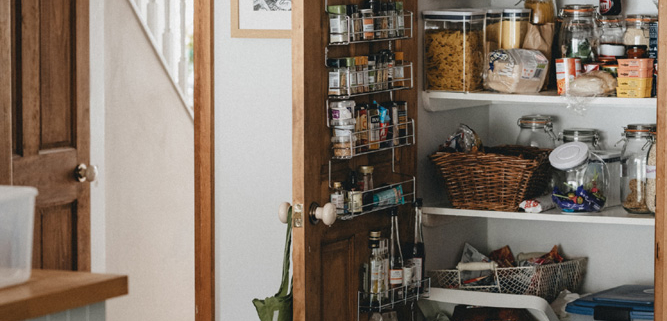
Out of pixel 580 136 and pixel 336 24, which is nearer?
pixel 336 24

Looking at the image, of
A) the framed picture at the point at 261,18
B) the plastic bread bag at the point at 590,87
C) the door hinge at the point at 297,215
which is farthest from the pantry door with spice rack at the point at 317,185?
the plastic bread bag at the point at 590,87

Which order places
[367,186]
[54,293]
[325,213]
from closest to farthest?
[54,293] → [325,213] → [367,186]

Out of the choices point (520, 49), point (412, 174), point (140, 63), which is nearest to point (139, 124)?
point (140, 63)

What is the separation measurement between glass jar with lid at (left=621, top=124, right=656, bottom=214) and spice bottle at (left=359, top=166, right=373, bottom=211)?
0.80m

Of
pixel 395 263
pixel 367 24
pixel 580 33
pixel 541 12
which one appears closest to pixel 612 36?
pixel 580 33

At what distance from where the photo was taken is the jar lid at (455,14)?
2.90 m

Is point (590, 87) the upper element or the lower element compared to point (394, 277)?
upper

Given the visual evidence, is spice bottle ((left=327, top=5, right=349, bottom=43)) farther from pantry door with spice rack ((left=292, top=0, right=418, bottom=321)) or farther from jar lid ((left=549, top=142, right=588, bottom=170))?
jar lid ((left=549, top=142, right=588, bottom=170))

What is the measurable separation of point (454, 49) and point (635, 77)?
57 cm

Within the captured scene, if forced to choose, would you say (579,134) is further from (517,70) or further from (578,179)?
(517,70)

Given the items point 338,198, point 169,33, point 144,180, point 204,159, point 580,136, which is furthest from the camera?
point 169,33

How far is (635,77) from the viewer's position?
2.64 m

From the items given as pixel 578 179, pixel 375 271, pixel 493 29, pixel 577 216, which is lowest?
pixel 375 271

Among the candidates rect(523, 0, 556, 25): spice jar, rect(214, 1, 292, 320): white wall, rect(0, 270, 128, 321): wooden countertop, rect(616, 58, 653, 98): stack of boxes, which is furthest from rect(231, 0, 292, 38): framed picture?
rect(0, 270, 128, 321): wooden countertop
